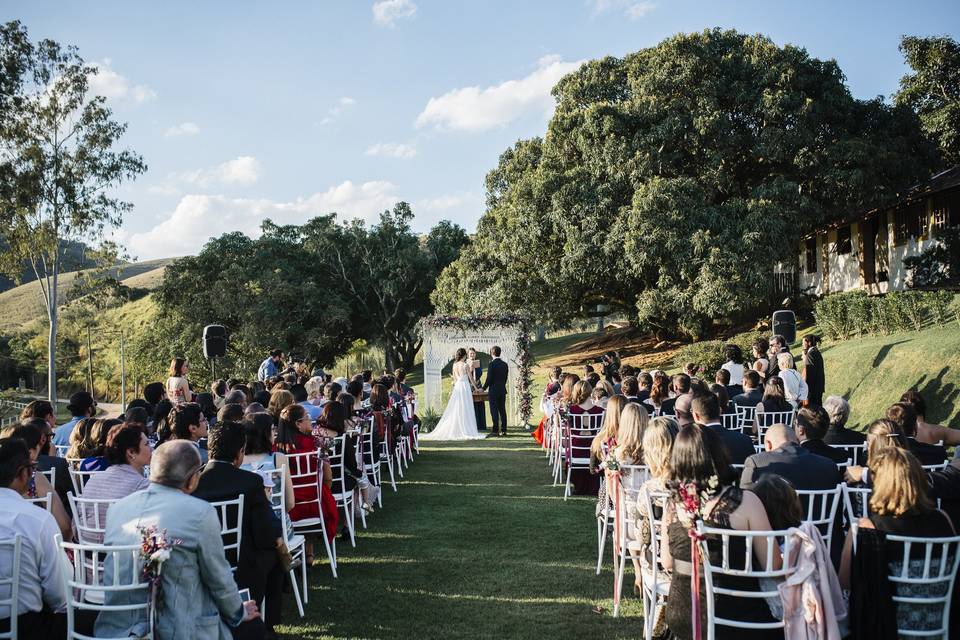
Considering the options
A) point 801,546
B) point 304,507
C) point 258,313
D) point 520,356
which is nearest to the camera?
point 801,546

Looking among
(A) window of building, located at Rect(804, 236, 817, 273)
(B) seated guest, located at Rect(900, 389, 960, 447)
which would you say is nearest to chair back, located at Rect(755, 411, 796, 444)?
(B) seated guest, located at Rect(900, 389, 960, 447)

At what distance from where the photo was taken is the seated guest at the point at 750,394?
859 centimetres

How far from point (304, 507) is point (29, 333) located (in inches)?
2349

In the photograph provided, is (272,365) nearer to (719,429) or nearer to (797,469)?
(719,429)

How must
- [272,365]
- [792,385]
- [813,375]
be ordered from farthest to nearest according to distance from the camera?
[272,365]
[813,375]
[792,385]

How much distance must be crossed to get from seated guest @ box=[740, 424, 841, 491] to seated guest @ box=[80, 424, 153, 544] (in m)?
3.33

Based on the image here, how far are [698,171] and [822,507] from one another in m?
18.2

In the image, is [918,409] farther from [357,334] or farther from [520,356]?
[357,334]

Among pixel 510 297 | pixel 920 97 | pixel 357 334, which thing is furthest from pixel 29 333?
pixel 920 97

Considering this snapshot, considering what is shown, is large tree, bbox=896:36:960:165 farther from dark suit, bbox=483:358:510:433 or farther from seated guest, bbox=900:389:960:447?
seated guest, bbox=900:389:960:447

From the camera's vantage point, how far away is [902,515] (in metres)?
3.17

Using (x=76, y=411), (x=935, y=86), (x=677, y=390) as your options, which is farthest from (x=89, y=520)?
(x=935, y=86)

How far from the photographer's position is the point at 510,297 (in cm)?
2334

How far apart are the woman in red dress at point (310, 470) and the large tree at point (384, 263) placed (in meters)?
30.4
